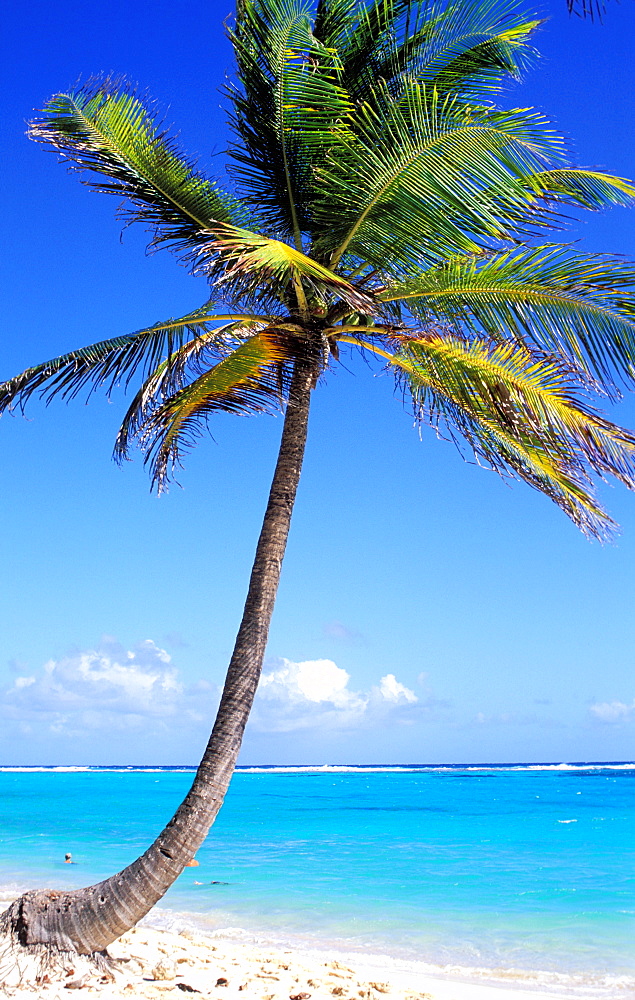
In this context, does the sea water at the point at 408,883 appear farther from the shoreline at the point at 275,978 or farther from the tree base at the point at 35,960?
the tree base at the point at 35,960

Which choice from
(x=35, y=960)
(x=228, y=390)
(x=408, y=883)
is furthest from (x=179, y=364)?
(x=408, y=883)


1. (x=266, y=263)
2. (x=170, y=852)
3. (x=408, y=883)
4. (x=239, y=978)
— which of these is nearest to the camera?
(x=266, y=263)

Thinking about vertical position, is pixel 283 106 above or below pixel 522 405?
above

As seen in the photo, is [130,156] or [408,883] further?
[408,883]

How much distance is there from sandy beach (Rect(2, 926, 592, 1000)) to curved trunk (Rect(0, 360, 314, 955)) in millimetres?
297

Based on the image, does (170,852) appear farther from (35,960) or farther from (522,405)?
(522,405)

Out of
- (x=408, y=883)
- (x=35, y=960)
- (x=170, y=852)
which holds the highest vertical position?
(x=170, y=852)

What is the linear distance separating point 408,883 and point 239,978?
24.3ft

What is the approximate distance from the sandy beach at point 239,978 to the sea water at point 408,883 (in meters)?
0.90

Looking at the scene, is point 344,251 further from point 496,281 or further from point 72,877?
point 72,877

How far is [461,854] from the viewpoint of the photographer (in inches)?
661

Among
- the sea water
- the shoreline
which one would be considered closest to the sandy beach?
the shoreline

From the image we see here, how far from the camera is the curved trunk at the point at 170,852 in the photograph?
532 cm

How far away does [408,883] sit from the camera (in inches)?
509
